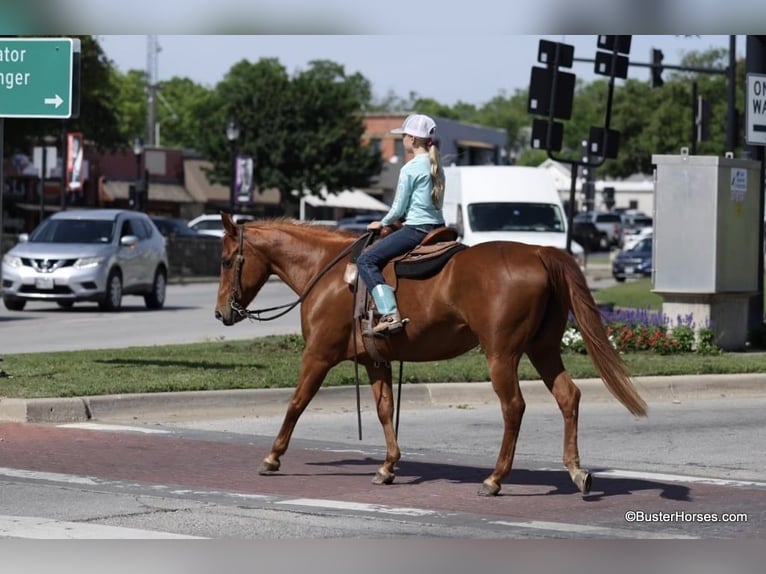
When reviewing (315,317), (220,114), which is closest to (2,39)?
(315,317)

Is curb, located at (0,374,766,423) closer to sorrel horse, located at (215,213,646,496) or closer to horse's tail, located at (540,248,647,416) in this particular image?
sorrel horse, located at (215,213,646,496)

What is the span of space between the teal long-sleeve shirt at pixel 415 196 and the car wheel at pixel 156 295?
21.4 metres

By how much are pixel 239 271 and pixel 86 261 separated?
17687 millimetres

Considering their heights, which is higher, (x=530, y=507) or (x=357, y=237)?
(x=357, y=237)

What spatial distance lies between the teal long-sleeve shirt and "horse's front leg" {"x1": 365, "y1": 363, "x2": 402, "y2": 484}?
3.68 feet

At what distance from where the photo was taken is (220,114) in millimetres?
100875

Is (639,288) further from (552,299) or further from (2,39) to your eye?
(552,299)

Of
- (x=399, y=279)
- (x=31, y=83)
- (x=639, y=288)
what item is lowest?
(x=639, y=288)

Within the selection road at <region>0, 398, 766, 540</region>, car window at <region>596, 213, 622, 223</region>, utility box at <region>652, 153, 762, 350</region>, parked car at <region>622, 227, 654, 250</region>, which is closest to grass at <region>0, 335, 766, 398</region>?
road at <region>0, 398, 766, 540</region>

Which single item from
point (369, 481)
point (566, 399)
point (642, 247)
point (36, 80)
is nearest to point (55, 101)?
point (36, 80)

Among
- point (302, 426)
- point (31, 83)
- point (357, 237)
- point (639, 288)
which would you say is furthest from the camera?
point (639, 288)

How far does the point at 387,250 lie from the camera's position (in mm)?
10297

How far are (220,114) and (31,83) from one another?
86681mm

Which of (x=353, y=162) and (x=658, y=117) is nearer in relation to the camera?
(x=353, y=162)
